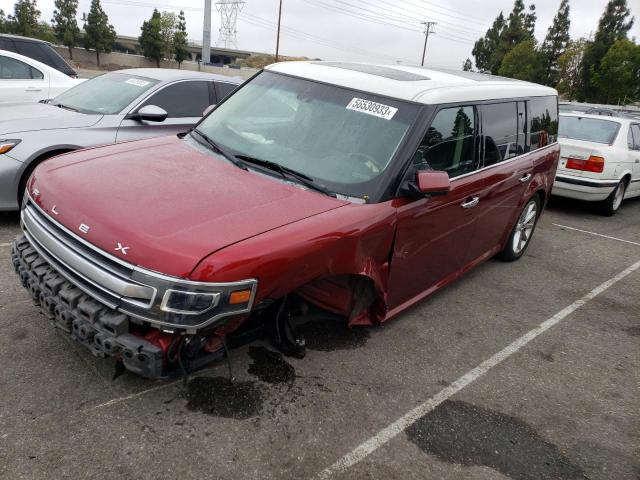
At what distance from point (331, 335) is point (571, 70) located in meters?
57.8

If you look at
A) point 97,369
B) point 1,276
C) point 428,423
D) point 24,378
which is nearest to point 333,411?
point 428,423

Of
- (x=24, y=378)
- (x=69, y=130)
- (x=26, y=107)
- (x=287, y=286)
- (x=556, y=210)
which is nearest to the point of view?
(x=287, y=286)

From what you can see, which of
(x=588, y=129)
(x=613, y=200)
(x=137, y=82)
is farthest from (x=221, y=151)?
(x=613, y=200)

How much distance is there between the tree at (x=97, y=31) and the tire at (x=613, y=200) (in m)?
57.3

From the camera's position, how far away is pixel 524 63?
2121 inches

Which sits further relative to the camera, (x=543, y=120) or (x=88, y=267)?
(x=543, y=120)

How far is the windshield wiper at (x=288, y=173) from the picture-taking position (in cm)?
312

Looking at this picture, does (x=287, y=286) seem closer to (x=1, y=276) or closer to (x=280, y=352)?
(x=280, y=352)

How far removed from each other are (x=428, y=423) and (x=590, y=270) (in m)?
3.91

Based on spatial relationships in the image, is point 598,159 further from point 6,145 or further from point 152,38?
point 152,38

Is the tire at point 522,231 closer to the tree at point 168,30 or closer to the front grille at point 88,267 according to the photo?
the front grille at point 88,267

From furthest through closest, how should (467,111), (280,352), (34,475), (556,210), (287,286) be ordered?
1. (556,210)
2. (467,111)
3. (280,352)
4. (287,286)
5. (34,475)

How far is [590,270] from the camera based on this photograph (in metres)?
5.93

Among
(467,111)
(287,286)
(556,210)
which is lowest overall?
(556,210)
